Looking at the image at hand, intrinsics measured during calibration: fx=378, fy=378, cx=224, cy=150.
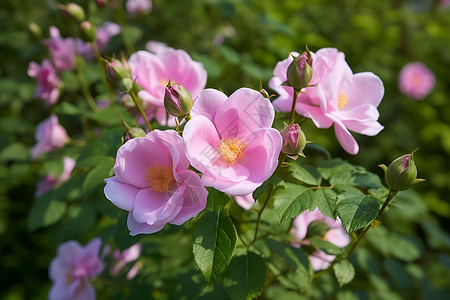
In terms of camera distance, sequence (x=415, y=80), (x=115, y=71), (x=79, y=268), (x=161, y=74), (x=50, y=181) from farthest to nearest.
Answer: (x=415, y=80) < (x=50, y=181) < (x=79, y=268) < (x=161, y=74) < (x=115, y=71)

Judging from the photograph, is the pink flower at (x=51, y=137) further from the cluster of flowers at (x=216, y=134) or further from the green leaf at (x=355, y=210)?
the green leaf at (x=355, y=210)

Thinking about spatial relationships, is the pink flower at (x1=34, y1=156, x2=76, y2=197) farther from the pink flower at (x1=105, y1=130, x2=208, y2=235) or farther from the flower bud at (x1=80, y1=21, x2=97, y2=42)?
the pink flower at (x1=105, y1=130, x2=208, y2=235)

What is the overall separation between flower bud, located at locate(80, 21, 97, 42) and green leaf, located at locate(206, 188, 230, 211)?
990mm

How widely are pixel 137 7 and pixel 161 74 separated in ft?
5.36

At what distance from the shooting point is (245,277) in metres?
1.03

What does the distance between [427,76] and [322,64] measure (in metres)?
3.54

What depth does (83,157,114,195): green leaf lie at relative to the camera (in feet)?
3.79

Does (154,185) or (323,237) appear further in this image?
(323,237)

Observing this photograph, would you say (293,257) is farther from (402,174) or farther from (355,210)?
(402,174)

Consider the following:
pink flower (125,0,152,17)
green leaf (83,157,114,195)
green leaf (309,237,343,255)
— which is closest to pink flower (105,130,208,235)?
green leaf (83,157,114,195)

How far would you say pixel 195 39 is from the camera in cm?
307

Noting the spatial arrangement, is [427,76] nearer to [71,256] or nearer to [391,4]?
[391,4]

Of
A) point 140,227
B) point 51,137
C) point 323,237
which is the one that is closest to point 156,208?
point 140,227

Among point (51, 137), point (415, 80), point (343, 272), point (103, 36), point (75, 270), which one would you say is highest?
point (343, 272)
